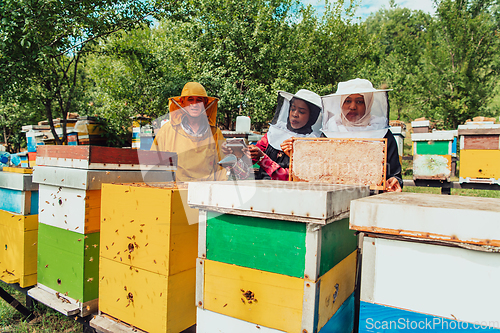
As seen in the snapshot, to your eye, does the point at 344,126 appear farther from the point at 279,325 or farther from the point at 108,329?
the point at 108,329

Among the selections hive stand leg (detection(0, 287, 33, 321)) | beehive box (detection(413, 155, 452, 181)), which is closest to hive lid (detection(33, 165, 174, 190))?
hive stand leg (detection(0, 287, 33, 321))

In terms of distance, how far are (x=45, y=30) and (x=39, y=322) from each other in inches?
132

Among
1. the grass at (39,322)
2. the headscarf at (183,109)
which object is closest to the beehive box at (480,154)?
the headscarf at (183,109)

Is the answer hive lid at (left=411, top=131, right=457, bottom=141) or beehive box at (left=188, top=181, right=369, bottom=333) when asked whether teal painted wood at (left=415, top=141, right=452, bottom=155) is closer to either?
hive lid at (left=411, top=131, right=457, bottom=141)

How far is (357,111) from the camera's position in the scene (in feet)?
7.44

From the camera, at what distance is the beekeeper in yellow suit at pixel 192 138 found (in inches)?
109

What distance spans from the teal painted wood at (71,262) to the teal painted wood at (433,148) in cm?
657

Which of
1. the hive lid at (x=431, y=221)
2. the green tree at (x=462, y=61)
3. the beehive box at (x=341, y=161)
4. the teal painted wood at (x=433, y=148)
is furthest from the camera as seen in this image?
the green tree at (x=462, y=61)

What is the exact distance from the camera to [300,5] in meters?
12.8

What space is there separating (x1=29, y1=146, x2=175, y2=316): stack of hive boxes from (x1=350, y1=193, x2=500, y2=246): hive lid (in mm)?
1545

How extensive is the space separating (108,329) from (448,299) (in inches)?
63.2

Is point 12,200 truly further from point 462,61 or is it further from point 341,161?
point 462,61

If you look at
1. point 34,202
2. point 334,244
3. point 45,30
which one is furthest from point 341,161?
point 45,30

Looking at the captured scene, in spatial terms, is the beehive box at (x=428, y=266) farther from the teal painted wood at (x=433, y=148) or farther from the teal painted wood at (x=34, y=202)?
the teal painted wood at (x=433, y=148)
